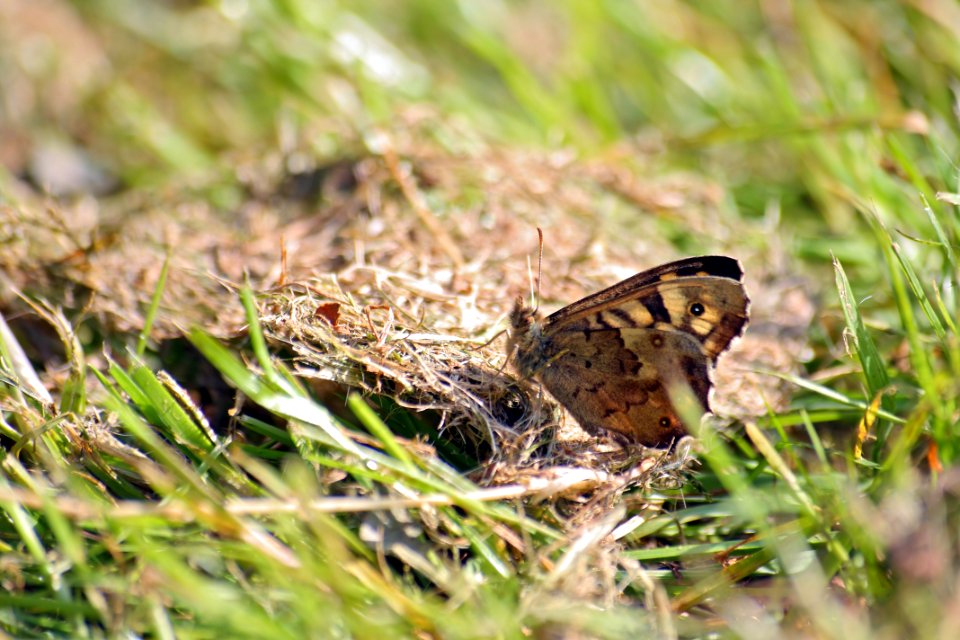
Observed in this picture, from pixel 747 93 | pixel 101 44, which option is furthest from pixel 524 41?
pixel 101 44

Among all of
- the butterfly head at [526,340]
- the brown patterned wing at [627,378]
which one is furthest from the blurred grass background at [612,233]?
the butterfly head at [526,340]

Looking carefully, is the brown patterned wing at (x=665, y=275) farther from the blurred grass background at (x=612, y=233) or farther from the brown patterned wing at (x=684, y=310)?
the blurred grass background at (x=612, y=233)

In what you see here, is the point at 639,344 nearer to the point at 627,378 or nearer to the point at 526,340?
the point at 627,378

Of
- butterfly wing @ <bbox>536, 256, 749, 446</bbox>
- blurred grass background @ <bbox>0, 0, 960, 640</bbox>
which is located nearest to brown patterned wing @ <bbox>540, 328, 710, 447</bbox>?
butterfly wing @ <bbox>536, 256, 749, 446</bbox>

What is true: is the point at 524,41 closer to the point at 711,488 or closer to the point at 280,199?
the point at 280,199

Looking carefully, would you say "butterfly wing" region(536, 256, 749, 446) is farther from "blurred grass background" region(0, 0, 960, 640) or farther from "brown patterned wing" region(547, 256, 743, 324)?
"blurred grass background" region(0, 0, 960, 640)

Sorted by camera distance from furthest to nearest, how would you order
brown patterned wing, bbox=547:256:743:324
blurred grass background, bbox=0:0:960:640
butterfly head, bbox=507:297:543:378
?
butterfly head, bbox=507:297:543:378 → brown patterned wing, bbox=547:256:743:324 → blurred grass background, bbox=0:0:960:640
